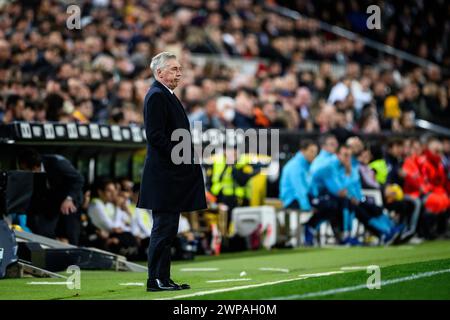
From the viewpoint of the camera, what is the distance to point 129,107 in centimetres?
1847

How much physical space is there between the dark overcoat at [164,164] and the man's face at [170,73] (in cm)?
7

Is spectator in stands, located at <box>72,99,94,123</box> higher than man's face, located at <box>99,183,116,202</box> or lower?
higher

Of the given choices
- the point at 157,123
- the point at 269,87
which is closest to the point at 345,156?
the point at 269,87

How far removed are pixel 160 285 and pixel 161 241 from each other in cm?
42

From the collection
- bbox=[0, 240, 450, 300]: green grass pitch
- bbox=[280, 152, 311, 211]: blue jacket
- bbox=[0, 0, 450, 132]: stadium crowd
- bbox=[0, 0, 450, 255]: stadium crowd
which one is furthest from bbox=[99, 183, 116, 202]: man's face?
bbox=[280, 152, 311, 211]: blue jacket

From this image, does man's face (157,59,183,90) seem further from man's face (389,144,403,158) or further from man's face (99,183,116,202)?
man's face (389,144,403,158)

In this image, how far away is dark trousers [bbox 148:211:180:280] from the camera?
10008mm

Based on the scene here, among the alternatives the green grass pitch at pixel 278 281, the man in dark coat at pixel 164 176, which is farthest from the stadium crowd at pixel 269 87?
the man in dark coat at pixel 164 176

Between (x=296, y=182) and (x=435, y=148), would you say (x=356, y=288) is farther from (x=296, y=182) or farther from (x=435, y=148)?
(x=435, y=148)

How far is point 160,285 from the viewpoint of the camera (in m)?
10.1

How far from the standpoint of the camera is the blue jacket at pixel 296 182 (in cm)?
1831

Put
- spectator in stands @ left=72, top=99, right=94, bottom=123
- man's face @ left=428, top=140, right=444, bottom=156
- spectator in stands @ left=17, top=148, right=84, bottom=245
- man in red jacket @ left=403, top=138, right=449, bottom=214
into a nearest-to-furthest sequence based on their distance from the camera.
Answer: spectator in stands @ left=17, top=148, right=84, bottom=245, spectator in stands @ left=72, top=99, right=94, bottom=123, man in red jacket @ left=403, top=138, right=449, bottom=214, man's face @ left=428, top=140, right=444, bottom=156

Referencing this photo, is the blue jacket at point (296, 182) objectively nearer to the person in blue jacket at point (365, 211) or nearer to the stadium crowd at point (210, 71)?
the person in blue jacket at point (365, 211)
